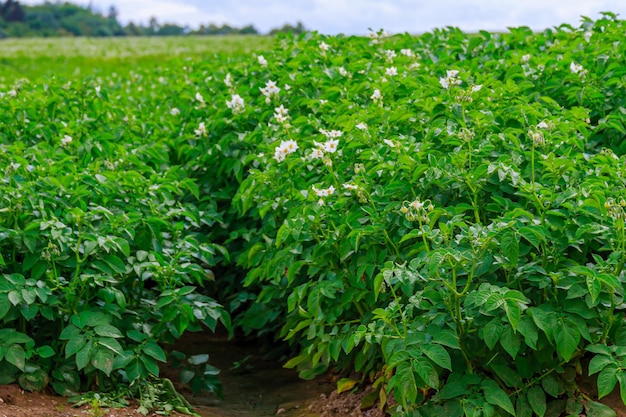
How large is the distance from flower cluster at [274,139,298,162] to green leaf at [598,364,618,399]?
203 centimetres

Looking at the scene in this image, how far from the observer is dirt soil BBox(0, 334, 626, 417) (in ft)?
11.6

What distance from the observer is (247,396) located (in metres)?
4.46

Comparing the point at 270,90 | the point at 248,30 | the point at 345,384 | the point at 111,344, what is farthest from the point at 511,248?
the point at 248,30

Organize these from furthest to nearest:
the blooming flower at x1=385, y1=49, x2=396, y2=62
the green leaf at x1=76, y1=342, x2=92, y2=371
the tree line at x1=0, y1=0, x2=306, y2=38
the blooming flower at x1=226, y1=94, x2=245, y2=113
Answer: the tree line at x1=0, y1=0, x2=306, y2=38 < the blooming flower at x1=385, y1=49, x2=396, y2=62 < the blooming flower at x1=226, y1=94, x2=245, y2=113 < the green leaf at x1=76, y1=342, x2=92, y2=371

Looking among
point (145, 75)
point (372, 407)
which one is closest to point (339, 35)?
point (372, 407)

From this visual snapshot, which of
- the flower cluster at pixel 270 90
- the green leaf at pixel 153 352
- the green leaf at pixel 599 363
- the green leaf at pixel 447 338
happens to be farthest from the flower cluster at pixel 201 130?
the green leaf at pixel 599 363

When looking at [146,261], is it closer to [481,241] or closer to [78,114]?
[481,241]

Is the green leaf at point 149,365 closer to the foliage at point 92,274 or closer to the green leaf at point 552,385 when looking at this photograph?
the foliage at point 92,274

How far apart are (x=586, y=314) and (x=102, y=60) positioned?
22.2m

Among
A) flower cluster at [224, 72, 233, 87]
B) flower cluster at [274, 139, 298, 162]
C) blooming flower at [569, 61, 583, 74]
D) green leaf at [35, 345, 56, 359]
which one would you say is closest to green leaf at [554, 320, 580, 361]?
flower cluster at [274, 139, 298, 162]

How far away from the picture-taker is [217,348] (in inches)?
204

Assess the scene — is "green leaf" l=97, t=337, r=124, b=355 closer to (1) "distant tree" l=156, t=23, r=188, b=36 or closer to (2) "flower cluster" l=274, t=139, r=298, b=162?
(2) "flower cluster" l=274, t=139, r=298, b=162

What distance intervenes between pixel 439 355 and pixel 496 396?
287 millimetres

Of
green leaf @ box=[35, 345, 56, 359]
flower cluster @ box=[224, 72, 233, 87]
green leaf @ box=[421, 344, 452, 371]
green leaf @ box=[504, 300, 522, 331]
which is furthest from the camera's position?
flower cluster @ box=[224, 72, 233, 87]
